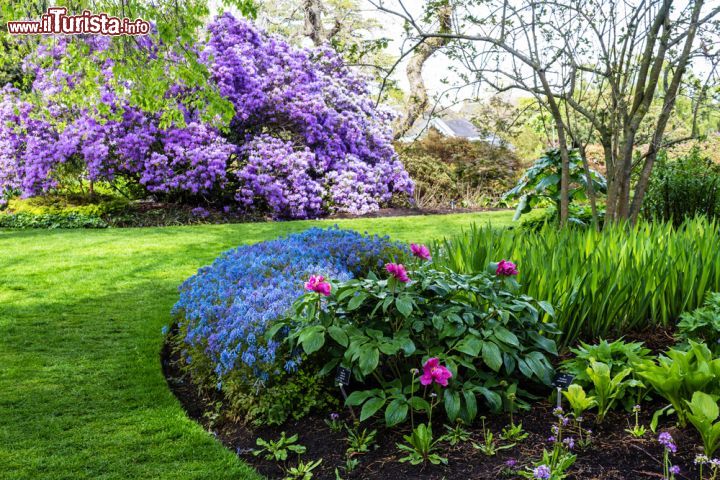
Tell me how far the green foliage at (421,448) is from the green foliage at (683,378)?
0.87m

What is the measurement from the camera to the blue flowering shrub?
9.96ft

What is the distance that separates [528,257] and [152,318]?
9.92 feet

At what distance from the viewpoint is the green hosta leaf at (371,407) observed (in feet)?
8.48

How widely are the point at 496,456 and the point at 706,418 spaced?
0.75 meters

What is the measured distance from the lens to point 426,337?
2.93m

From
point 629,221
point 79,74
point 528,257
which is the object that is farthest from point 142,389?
point 79,74

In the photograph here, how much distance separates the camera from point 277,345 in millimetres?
3078

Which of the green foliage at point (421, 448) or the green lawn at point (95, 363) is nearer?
the green foliage at point (421, 448)

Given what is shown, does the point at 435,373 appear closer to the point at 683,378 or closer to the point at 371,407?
the point at 371,407

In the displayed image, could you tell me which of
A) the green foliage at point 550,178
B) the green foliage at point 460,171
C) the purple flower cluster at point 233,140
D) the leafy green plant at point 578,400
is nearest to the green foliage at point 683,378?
the leafy green plant at point 578,400

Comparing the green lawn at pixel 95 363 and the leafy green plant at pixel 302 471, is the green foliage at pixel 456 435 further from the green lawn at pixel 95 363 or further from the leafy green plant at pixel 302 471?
the green lawn at pixel 95 363

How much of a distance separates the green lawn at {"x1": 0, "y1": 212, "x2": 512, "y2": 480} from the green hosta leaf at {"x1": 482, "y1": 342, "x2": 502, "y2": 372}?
42.7 inches

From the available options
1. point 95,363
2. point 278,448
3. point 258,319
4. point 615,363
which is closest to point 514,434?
point 615,363

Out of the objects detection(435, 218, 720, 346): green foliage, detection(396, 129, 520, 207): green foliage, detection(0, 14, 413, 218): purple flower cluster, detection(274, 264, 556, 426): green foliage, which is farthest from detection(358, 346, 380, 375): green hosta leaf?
detection(396, 129, 520, 207): green foliage
